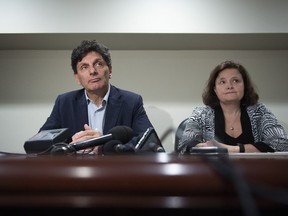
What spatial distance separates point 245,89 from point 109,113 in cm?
80

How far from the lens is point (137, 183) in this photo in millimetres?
270

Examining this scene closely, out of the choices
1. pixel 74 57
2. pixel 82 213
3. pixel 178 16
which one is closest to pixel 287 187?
pixel 82 213

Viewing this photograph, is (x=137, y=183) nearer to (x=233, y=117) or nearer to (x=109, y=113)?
(x=109, y=113)

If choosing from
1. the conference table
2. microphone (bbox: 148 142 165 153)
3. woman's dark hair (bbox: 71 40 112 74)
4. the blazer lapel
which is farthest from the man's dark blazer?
the conference table

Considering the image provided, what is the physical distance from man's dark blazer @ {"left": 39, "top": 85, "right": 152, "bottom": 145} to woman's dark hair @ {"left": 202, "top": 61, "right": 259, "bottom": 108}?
463 millimetres

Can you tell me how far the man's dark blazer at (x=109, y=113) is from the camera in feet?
4.94

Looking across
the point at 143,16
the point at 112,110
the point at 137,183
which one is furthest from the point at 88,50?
the point at 137,183

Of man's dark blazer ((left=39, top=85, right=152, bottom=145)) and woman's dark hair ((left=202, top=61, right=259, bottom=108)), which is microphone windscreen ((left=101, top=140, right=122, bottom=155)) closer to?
man's dark blazer ((left=39, top=85, right=152, bottom=145))

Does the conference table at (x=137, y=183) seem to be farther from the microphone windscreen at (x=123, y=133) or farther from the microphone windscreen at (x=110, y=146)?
the microphone windscreen at (x=123, y=133)

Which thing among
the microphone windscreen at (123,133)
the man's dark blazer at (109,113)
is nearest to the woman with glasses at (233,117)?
the man's dark blazer at (109,113)

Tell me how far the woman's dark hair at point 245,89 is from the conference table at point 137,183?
1.59 meters

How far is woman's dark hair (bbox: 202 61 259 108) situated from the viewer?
1802 millimetres

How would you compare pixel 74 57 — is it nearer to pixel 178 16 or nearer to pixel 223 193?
pixel 178 16

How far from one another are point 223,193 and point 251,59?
7.65 ft
